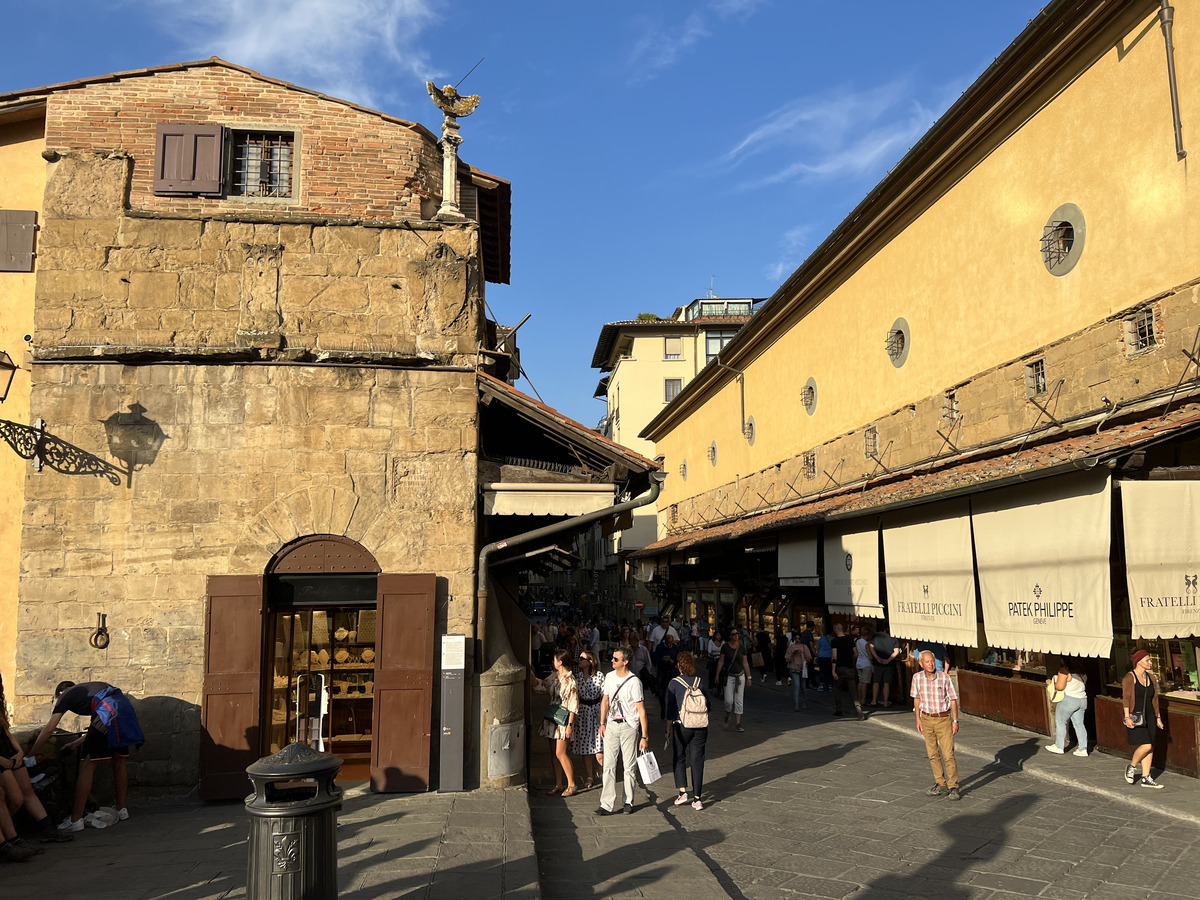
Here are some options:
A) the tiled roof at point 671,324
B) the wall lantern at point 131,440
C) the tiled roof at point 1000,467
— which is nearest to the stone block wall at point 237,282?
the wall lantern at point 131,440

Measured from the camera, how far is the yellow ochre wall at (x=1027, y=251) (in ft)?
33.1

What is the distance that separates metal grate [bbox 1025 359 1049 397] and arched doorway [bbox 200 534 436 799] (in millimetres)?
9018

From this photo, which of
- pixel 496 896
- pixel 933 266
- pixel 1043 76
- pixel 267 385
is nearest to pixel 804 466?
pixel 933 266

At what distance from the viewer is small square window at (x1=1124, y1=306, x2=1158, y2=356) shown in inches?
396

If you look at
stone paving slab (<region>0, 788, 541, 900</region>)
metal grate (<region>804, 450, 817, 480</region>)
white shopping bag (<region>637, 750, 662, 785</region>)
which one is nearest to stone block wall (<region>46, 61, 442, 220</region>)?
stone paving slab (<region>0, 788, 541, 900</region>)

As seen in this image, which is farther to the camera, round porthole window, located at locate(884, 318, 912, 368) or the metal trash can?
round porthole window, located at locate(884, 318, 912, 368)

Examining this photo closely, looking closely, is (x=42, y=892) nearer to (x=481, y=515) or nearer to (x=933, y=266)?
(x=481, y=515)

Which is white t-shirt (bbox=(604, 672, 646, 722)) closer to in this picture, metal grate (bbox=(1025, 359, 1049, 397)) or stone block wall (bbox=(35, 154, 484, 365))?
stone block wall (bbox=(35, 154, 484, 365))

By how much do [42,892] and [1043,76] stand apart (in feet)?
47.3

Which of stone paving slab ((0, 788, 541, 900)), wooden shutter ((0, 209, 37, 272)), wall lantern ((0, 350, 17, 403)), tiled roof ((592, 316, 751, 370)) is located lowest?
stone paving slab ((0, 788, 541, 900))

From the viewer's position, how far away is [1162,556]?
847 centimetres

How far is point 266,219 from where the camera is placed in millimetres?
9102

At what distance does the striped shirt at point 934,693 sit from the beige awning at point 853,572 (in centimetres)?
481

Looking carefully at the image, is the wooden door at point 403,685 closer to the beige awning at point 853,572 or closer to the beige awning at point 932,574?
the beige awning at point 932,574
